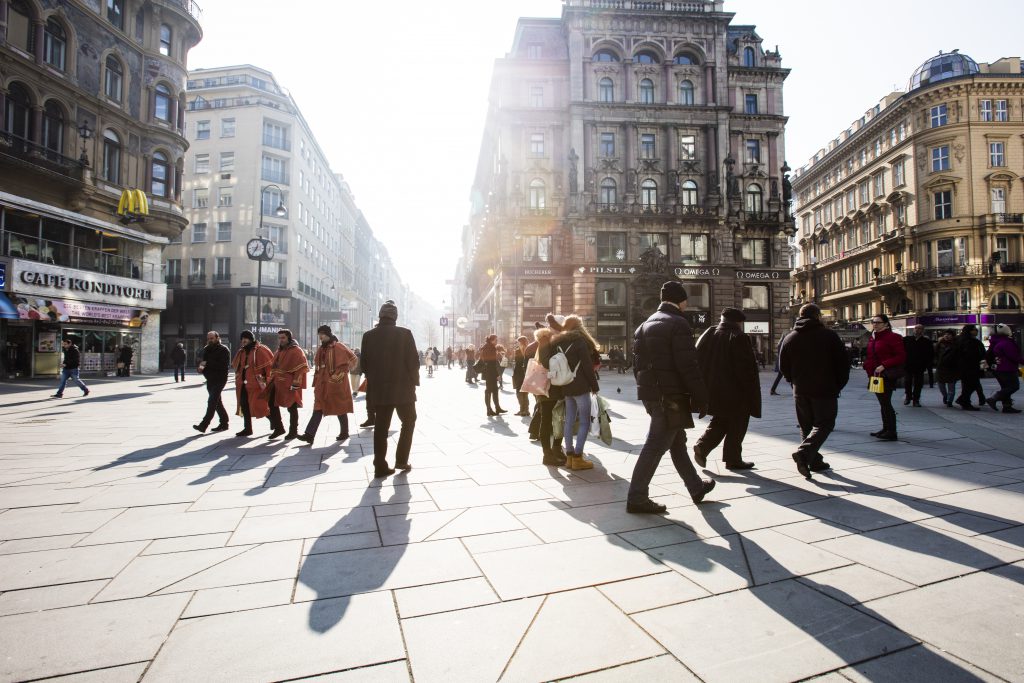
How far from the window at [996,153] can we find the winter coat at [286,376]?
53912mm

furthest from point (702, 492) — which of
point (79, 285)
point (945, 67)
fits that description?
point (945, 67)

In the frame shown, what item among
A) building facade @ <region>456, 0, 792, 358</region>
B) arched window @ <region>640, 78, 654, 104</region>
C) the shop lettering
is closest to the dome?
building facade @ <region>456, 0, 792, 358</region>

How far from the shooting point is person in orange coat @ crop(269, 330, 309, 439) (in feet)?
27.8

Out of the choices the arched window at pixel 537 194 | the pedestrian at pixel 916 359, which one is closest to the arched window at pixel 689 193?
the arched window at pixel 537 194

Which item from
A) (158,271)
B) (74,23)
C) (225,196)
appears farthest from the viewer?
(225,196)

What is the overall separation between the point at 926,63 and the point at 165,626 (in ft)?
205

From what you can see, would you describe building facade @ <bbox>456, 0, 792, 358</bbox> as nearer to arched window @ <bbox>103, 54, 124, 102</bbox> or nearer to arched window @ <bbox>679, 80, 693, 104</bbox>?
arched window @ <bbox>679, 80, 693, 104</bbox>

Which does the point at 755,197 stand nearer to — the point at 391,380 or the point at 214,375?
the point at 214,375

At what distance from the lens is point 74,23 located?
72.3 feet

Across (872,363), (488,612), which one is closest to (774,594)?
(488,612)

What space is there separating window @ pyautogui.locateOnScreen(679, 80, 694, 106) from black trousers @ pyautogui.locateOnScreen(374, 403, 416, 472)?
39366 millimetres

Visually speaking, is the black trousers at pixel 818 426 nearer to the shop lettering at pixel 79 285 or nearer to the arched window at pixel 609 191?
the shop lettering at pixel 79 285

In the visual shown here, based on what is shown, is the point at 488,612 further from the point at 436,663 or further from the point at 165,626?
the point at 165,626

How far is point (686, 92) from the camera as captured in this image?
38156 mm
